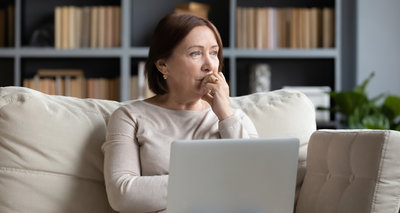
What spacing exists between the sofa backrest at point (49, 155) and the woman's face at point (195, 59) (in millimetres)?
293

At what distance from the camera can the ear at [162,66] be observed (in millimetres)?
1951

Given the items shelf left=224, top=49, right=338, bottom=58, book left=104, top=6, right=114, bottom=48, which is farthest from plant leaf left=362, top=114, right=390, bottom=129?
book left=104, top=6, right=114, bottom=48

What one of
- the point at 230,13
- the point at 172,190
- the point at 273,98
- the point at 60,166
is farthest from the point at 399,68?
the point at 172,190

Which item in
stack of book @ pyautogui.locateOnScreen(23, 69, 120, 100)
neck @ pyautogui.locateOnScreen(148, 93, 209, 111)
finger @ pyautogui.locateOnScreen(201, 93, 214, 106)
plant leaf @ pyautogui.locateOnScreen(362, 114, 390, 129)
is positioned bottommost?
plant leaf @ pyautogui.locateOnScreen(362, 114, 390, 129)

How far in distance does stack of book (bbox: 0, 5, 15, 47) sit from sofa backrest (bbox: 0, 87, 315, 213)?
8.51 ft

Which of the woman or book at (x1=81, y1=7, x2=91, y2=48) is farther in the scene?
book at (x1=81, y1=7, x2=91, y2=48)

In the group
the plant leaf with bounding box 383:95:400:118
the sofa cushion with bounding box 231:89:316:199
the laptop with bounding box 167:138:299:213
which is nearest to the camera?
the laptop with bounding box 167:138:299:213

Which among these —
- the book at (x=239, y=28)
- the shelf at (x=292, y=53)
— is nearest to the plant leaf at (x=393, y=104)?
the shelf at (x=292, y=53)

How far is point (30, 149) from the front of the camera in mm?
1796

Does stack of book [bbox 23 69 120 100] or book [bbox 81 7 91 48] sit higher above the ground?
book [bbox 81 7 91 48]

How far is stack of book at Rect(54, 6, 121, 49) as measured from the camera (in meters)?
4.25

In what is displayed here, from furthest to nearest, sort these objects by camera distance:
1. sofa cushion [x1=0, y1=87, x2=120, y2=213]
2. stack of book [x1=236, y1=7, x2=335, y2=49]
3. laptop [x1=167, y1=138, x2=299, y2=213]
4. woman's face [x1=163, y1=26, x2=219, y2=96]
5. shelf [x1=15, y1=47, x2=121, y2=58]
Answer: stack of book [x1=236, y1=7, x2=335, y2=49] → shelf [x1=15, y1=47, x2=121, y2=58] → woman's face [x1=163, y1=26, x2=219, y2=96] → sofa cushion [x1=0, y1=87, x2=120, y2=213] → laptop [x1=167, y1=138, x2=299, y2=213]

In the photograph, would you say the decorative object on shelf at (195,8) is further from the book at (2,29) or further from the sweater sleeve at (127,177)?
the sweater sleeve at (127,177)

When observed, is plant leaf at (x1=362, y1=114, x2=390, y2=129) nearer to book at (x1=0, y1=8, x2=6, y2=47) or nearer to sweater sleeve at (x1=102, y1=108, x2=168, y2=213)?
sweater sleeve at (x1=102, y1=108, x2=168, y2=213)
